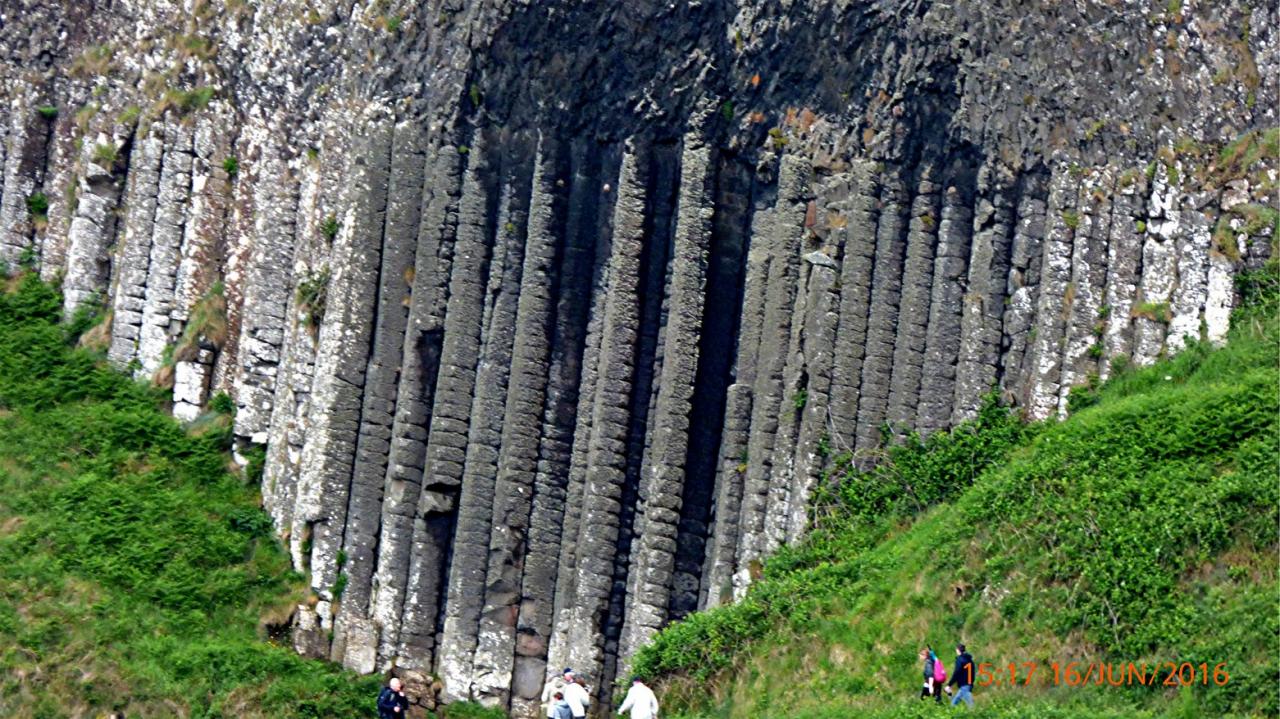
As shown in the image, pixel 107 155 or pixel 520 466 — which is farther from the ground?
Answer: pixel 107 155

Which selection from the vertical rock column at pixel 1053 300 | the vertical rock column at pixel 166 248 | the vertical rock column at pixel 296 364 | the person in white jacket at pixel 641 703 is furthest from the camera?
the vertical rock column at pixel 166 248

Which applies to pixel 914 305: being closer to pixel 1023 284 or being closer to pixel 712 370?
pixel 1023 284

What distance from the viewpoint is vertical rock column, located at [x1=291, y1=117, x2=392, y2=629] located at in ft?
132

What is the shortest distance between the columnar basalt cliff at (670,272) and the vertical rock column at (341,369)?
54 mm

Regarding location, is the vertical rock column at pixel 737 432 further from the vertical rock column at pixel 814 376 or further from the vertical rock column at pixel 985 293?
the vertical rock column at pixel 985 293

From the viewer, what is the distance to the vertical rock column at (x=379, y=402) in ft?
130

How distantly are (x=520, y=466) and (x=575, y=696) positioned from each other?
5375 mm

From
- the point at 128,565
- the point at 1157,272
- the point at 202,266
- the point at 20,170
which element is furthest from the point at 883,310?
the point at 20,170

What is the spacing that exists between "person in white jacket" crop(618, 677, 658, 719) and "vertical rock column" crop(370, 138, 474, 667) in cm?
592

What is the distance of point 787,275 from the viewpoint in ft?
128

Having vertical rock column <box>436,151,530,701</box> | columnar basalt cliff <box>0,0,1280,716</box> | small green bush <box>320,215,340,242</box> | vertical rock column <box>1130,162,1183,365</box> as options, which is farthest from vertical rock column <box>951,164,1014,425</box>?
small green bush <box>320,215,340,242</box>

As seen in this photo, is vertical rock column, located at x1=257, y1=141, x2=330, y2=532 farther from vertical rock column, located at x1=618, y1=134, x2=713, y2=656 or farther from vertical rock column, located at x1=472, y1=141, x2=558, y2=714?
vertical rock column, located at x1=618, y1=134, x2=713, y2=656

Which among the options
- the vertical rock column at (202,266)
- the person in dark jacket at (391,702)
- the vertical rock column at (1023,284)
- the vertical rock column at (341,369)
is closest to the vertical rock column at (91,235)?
the vertical rock column at (202,266)

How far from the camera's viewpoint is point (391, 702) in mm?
36406
